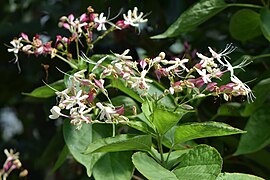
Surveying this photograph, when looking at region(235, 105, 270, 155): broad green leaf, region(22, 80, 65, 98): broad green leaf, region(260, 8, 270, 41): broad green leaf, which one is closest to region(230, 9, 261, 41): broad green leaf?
region(260, 8, 270, 41): broad green leaf

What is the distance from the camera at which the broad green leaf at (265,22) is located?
0.94 metres

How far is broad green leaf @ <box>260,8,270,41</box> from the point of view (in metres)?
0.94

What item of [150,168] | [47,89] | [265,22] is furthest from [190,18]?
[150,168]

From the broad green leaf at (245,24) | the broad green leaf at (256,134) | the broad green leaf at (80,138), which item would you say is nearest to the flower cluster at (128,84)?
the broad green leaf at (80,138)

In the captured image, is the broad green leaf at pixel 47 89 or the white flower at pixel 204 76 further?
the broad green leaf at pixel 47 89

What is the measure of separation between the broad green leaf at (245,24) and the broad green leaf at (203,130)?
1.25 ft

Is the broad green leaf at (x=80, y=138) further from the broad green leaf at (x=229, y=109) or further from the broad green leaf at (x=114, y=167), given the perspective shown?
the broad green leaf at (x=229, y=109)

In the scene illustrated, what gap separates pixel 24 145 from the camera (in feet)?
6.12

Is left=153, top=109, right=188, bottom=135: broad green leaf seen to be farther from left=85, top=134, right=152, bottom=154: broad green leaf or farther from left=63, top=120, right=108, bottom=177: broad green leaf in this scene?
left=63, top=120, right=108, bottom=177: broad green leaf

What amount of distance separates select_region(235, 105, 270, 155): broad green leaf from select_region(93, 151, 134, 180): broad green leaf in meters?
0.21

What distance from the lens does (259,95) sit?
94 cm

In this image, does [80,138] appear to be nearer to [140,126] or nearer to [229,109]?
[140,126]

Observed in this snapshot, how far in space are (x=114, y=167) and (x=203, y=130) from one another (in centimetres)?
15

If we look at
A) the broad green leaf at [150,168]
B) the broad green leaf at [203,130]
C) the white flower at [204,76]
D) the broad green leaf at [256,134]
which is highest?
the white flower at [204,76]
